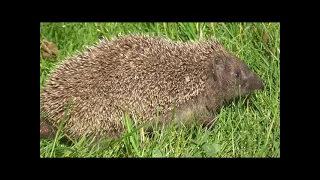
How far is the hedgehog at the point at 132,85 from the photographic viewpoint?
4.49m

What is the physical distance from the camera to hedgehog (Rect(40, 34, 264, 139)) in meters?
4.49

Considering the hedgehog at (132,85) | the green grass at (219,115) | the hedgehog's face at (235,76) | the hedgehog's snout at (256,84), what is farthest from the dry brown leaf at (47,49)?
the hedgehog's snout at (256,84)

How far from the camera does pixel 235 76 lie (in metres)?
5.16

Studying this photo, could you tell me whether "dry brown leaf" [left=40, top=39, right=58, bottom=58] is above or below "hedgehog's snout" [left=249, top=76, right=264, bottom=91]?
above

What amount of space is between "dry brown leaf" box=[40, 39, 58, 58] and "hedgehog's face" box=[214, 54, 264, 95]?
2038 mm

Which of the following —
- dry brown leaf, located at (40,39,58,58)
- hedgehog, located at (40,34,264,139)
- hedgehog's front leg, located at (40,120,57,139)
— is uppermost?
dry brown leaf, located at (40,39,58,58)

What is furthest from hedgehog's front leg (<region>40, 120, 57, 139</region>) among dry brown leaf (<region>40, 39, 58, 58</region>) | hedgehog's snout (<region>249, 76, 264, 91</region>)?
hedgehog's snout (<region>249, 76, 264, 91</region>)

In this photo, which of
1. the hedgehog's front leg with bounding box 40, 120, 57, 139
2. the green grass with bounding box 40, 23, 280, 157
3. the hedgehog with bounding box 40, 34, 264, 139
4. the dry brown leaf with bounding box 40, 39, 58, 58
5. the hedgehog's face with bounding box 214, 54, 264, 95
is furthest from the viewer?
the dry brown leaf with bounding box 40, 39, 58, 58

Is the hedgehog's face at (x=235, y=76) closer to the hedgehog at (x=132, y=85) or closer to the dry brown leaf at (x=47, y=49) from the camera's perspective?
the hedgehog at (x=132, y=85)

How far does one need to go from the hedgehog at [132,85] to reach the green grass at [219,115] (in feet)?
0.47

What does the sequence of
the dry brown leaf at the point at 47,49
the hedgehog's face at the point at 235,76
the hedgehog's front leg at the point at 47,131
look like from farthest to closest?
the dry brown leaf at the point at 47,49 → the hedgehog's face at the point at 235,76 → the hedgehog's front leg at the point at 47,131

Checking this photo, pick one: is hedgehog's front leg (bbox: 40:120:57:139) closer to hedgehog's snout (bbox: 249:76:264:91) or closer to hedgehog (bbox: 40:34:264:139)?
hedgehog (bbox: 40:34:264:139)

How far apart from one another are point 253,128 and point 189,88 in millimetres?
637

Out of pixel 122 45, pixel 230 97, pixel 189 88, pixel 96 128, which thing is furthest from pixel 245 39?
pixel 96 128
